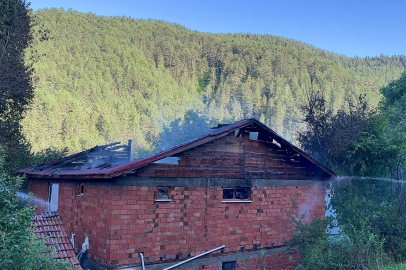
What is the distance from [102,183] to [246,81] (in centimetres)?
9544

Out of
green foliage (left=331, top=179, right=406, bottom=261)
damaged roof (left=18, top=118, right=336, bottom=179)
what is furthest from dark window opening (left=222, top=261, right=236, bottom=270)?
green foliage (left=331, top=179, right=406, bottom=261)

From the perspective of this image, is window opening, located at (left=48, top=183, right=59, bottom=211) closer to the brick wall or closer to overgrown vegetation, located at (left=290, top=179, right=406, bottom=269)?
the brick wall

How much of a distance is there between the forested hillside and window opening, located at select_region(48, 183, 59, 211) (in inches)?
1920

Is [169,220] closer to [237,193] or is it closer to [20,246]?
[237,193]

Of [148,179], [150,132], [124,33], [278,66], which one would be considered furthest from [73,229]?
[124,33]

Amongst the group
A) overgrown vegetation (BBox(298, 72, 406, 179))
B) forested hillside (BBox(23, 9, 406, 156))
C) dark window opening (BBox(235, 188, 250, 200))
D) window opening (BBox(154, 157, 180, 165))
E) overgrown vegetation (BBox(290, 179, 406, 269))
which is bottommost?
overgrown vegetation (BBox(290, 179, 406, 269))

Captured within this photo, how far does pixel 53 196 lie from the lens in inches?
543

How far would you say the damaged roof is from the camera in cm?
986

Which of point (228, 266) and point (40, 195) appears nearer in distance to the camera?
point (228, 266)

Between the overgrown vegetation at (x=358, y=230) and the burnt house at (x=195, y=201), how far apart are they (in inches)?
38.5

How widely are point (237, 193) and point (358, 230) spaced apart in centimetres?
568

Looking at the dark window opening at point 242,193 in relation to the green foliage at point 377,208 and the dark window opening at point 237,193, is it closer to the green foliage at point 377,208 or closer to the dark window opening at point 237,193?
the dark window opening at point 237,193

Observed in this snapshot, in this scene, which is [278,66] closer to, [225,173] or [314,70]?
[314,70]

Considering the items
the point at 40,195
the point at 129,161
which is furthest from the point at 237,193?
the point at 40,195
